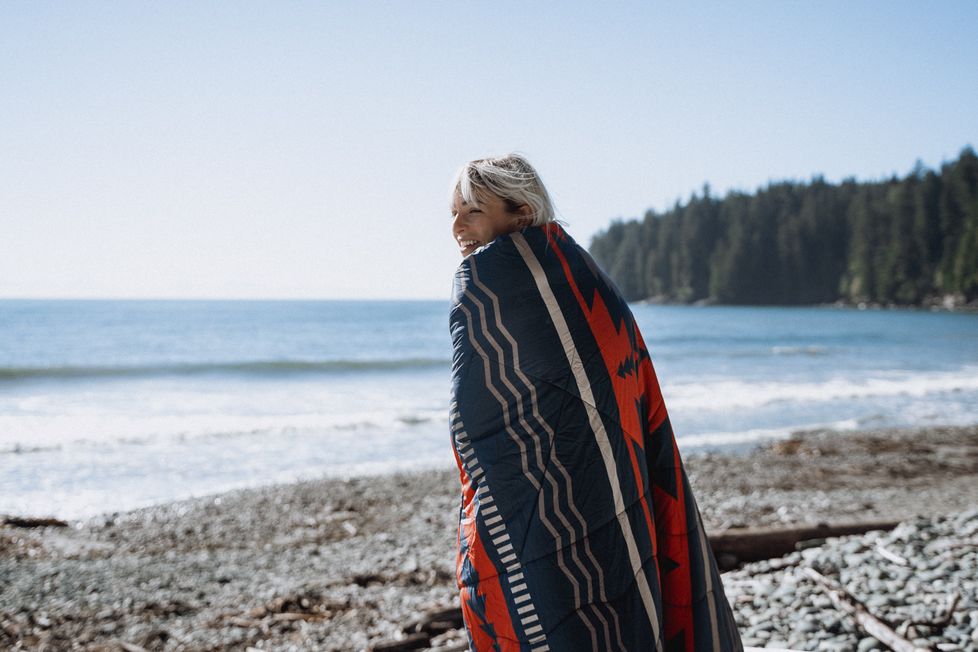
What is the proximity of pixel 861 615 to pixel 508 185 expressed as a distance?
9.04ft

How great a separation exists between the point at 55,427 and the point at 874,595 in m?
13.5

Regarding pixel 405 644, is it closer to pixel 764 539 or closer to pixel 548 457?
pixel 548 457

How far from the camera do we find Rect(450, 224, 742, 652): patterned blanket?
1852mm

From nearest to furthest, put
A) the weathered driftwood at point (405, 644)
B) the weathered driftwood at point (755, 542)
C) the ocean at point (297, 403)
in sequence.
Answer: the weathered driftwood at point (405, 644)
the weathered driftwood at point (755, 542)
the ocean at point (297, 403)

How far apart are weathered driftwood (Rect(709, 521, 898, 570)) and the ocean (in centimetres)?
557

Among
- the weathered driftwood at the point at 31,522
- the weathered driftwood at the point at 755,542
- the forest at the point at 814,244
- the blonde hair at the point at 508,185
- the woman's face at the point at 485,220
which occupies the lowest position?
the weathered driftwood at the point at 31,522

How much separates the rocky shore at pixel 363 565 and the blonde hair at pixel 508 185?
2.49m

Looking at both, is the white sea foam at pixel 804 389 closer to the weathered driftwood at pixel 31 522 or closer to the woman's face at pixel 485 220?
the weathered driftwood at pixel 31 522

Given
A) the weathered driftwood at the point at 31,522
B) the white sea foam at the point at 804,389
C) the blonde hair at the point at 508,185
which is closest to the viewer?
the blonde hair at the point at 508,185

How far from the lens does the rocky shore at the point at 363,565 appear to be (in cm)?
380

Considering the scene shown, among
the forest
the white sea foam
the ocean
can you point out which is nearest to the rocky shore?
the ocean

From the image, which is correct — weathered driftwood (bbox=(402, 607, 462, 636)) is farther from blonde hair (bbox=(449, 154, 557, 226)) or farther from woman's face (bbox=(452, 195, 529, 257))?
blonde hair (bbox=(449, 154, 557, 226))

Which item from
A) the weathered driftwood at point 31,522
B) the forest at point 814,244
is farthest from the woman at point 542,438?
the forest at point 814,244

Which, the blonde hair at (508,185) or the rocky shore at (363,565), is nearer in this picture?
the blonde hair at (508,185)
